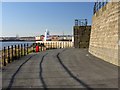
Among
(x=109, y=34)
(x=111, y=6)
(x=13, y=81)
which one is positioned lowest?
(x=13, y=81)

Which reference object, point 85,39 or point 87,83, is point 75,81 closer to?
point 87,83

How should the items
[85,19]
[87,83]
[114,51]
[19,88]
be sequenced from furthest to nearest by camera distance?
1. [85,19]
2. [114,51]
3. [87,83]
4. [19,88]

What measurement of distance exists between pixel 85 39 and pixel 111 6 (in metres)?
28.7

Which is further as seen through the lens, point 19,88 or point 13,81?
point 13,81

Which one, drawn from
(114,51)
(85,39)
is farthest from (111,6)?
(85,39)

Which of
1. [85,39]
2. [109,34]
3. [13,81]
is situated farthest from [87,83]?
[85,39]

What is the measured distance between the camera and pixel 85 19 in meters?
53.3

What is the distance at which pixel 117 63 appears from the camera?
53.2 feet

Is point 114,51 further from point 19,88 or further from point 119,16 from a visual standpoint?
point 19,88

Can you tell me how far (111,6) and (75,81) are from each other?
10720mm

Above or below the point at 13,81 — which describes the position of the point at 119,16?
above

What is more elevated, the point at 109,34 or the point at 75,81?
the point at 109,34

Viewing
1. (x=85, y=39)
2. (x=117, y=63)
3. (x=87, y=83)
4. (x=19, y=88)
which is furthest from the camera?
(x=85, y=39)

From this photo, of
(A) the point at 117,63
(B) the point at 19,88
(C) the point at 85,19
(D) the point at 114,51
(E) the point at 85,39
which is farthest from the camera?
(C) the point at 85,19
